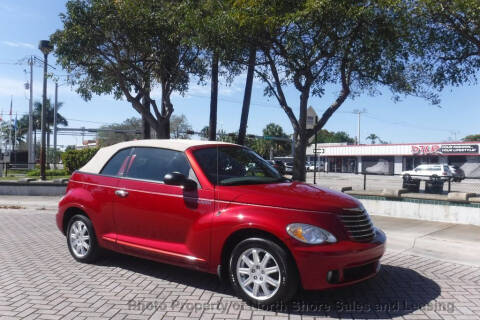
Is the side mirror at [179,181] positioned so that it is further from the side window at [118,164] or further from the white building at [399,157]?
the white building at [399,157]

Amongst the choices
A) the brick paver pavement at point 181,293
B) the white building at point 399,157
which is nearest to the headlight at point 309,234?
the brick paver pavement at point 181,293

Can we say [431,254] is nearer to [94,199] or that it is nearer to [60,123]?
[94,199]

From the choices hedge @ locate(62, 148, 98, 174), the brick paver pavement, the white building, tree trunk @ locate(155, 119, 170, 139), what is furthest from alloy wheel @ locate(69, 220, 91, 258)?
the white building

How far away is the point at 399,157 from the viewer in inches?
2082

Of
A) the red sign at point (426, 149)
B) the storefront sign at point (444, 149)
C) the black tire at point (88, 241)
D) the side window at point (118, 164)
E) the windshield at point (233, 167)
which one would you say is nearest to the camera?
the windshield at point (233, 167)

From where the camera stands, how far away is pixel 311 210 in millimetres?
4176

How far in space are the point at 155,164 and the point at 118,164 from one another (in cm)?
71

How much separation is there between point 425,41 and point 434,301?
7937 millimetres

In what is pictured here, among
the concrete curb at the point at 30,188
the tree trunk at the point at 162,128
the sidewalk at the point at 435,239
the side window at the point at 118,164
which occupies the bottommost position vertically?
the sidewalk at the point at 435,239

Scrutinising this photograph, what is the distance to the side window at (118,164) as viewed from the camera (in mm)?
5645

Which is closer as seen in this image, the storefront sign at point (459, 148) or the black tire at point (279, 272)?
the black tire at point (279, 272)

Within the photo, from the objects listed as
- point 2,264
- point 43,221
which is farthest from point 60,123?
point 2,264

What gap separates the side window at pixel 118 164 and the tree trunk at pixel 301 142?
6.21 m

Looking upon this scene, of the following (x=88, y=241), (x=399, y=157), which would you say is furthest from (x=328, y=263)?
(x=399, y=157)
